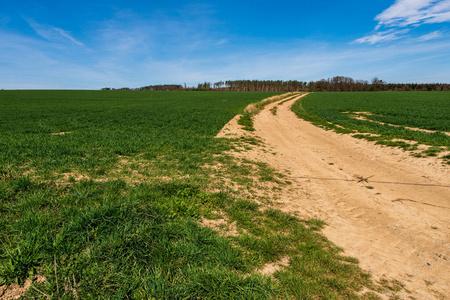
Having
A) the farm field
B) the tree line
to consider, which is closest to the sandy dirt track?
the farm field

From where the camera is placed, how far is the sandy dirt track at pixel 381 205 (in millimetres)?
3758

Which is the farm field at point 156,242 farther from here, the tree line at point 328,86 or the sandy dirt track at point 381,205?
the tree line at point 328,86

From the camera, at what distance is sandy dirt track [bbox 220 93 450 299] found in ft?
12.3

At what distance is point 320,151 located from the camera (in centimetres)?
1205

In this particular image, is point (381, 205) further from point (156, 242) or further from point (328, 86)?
point (328, 86)

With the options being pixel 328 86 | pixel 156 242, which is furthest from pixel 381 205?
pixel 328 86

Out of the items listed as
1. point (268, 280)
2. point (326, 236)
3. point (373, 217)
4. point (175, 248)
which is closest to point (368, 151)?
point (373, 217)

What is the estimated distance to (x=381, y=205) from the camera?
19.9 ft

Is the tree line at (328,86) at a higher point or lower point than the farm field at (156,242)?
higher

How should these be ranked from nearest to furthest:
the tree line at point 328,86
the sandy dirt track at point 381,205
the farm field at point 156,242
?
1. the farm field at point 156,242
2. the sandy dirt track at point 381,205
3. the tree line at point 328,86

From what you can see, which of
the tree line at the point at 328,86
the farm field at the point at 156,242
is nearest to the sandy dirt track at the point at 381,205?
the farm field at the point at 156,242

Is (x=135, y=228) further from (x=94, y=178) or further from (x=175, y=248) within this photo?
(x=94, y=178)

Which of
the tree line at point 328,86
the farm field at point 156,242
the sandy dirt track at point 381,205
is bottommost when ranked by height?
the sandy dirt track at point 381,205

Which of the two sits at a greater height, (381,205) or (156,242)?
(156,242)
